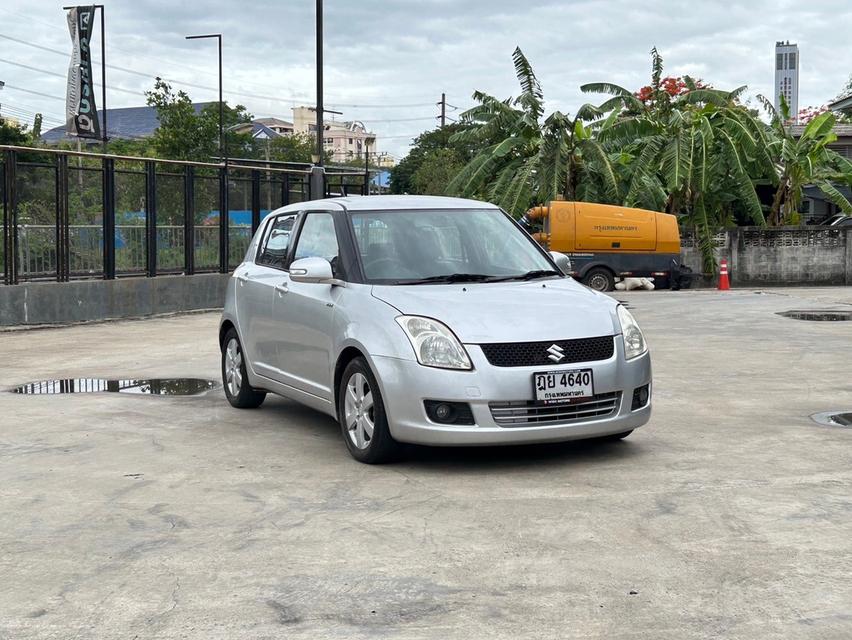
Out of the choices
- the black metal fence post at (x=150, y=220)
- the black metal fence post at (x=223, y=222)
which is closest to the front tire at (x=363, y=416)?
the black metal fence post at (x=150, y=220)

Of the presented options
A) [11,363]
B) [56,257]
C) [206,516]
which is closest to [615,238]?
[56,257]

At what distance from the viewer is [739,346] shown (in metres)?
14.3

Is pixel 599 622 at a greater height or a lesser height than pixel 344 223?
lesser

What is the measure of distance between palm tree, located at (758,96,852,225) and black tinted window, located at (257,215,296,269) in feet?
88.0

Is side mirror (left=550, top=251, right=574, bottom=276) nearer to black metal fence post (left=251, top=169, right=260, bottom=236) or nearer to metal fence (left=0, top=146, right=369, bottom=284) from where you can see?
metal fence (left=0, top=146, right=369, bottom=284)

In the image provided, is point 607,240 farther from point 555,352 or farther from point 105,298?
point 555,352

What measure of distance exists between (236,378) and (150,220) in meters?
12.1

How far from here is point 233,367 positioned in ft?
31.4

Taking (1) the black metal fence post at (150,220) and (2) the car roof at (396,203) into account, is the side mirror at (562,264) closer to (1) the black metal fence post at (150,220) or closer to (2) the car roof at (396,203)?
(2) the car roof at (396,203)

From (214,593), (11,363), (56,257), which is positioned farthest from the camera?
(56,257)

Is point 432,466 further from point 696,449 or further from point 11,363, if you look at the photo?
point 11,363

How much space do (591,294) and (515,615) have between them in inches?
142

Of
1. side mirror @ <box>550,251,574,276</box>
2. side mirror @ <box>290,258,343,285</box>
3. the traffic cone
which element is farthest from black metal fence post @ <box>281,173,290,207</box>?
side mirror @ <box>290,258,343,285</box>

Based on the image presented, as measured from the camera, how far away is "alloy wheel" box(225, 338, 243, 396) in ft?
30.9
